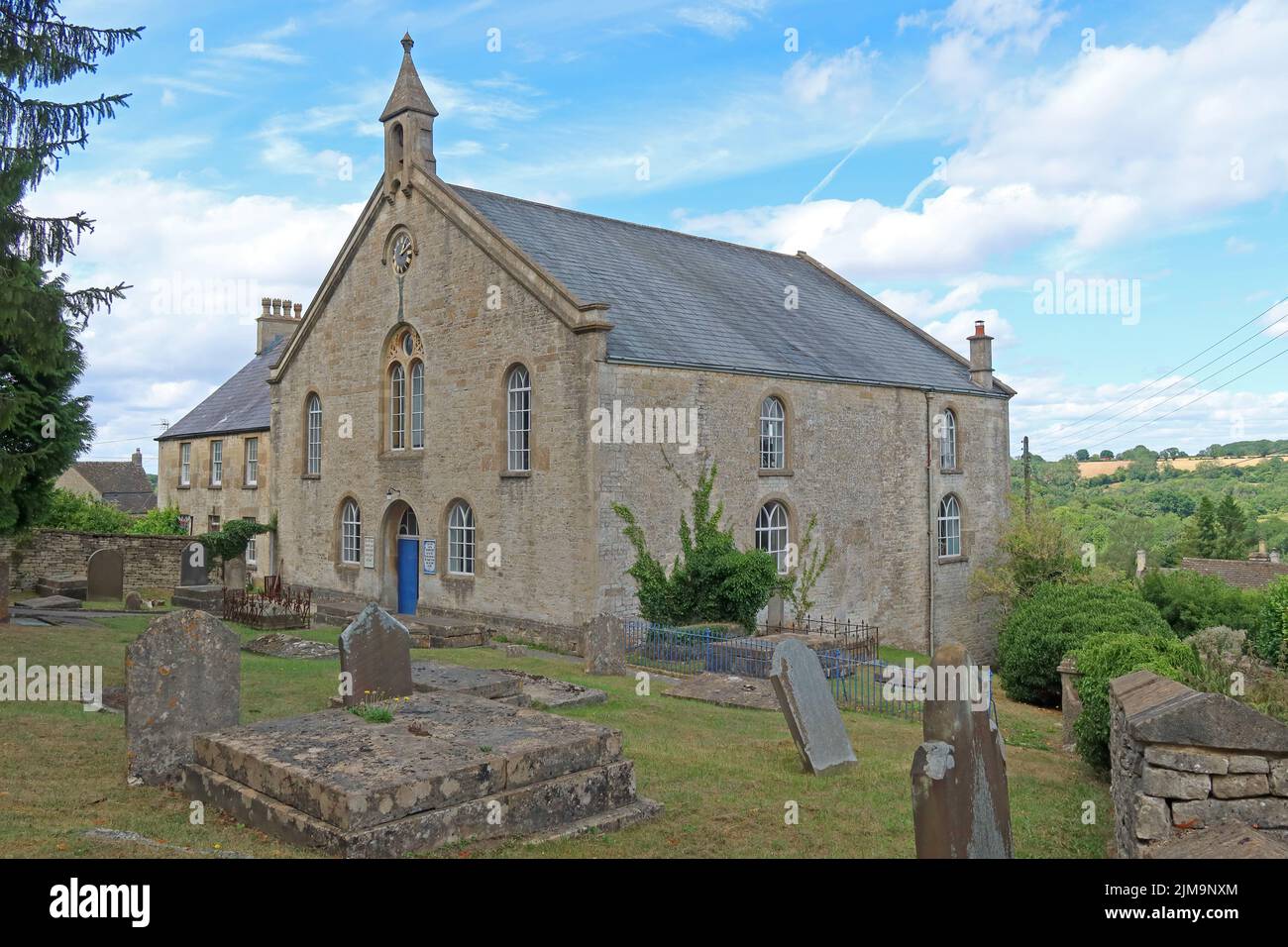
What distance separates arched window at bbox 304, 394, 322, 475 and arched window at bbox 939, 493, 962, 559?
2000 cm

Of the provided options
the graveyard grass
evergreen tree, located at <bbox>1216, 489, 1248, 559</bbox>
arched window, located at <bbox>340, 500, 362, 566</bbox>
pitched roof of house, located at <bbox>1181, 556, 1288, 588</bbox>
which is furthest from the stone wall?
evergreen tree, located at <bbox>1216, 489, 1248, 559</bbox>

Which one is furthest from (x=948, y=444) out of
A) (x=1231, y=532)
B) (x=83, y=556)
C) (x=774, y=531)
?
(x=1231, y=532)

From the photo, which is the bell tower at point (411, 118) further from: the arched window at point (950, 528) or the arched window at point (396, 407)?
the arched window at point (950, 528)

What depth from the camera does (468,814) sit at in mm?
7465

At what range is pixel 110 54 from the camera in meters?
13.2

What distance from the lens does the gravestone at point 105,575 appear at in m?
Answer: 26.9

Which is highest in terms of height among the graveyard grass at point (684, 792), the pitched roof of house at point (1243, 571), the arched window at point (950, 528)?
the arched window at point (950, 528)

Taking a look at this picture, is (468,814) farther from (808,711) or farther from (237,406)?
(237,406)

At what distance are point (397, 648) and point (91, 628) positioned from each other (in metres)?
11.8

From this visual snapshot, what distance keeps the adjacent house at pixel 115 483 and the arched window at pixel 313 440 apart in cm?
3890

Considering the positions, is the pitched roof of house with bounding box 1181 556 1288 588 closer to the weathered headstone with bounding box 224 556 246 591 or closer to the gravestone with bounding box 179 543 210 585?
the weathered headstone with bounding box 224 556 246 591

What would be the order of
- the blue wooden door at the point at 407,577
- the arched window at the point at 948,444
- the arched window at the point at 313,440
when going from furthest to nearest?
1. the arched window at the point at 948,444
2. the arched window at the point at 313,440
3. the blue wooden door at the point at 407,577

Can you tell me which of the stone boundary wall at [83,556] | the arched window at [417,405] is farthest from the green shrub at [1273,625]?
the stone boundary wall at [83,556]

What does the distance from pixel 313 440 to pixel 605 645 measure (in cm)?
1646
